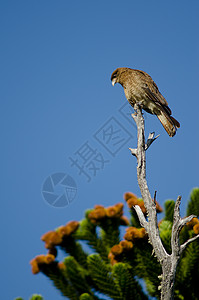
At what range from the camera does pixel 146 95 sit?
514cm

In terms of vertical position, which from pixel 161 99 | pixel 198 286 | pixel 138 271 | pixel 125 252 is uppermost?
pixel 161 99

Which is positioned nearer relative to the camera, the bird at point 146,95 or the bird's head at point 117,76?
the bird at point 146,95

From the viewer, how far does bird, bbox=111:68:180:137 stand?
4824 mm

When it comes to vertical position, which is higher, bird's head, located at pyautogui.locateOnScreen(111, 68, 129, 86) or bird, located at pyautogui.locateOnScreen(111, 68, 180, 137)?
bird's head, located at pyautogui.locateOnScreen(111, 68, 129, 86)

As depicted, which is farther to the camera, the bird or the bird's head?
the bird's head

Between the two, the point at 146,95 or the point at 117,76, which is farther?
the point at 117,76

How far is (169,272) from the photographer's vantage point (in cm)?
343

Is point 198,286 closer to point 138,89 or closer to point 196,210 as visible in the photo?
point 196,210

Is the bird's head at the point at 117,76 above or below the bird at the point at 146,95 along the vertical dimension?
above

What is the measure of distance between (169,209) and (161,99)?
6.77 feet

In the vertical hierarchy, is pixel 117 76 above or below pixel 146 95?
above

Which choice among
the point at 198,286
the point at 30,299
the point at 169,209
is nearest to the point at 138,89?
the point at 169,209

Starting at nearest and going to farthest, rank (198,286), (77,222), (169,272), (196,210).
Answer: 1. (169,272)
2. (198,286)
3. (196,210)
4. (77,222)

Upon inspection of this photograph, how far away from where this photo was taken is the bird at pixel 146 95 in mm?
4824
